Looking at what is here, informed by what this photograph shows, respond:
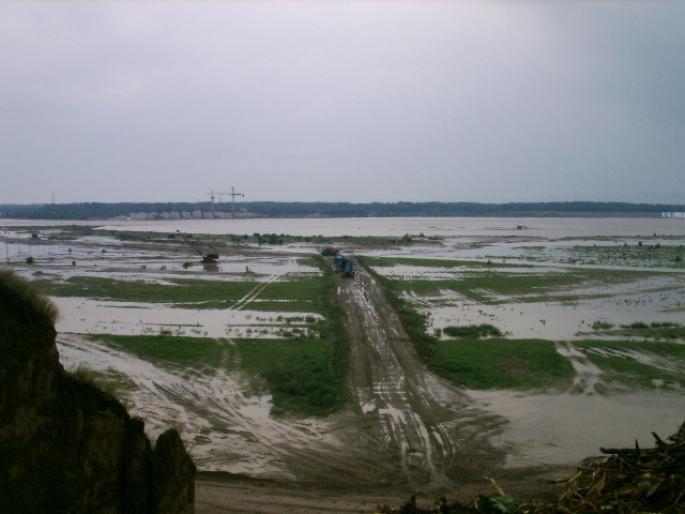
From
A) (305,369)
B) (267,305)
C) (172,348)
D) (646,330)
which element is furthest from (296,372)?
(646,330)

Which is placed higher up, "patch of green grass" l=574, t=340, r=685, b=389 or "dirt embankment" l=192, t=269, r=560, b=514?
"patch of green grass" l=574, t=340, r=685, b=389

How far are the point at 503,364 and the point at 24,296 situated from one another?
16.3 metres

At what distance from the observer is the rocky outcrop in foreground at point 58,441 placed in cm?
516

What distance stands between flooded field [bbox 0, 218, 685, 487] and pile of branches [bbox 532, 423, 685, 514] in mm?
5385

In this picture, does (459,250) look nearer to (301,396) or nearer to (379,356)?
(379,356)

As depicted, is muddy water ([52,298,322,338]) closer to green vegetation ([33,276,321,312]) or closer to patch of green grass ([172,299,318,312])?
patch of green grass ([172,299,318,312])

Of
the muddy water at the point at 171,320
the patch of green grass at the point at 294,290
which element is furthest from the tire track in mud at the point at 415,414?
the patch of green grass at the point at 294,290

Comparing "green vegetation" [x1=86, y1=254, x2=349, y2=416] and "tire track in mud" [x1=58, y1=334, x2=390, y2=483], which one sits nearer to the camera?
"tire track in mud" [x1=58, y1=334, x2=390, y2=483]

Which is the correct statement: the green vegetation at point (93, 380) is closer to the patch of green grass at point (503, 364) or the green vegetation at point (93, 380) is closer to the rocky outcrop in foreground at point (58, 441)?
the rocky outcrop in foreground at point (58, 441)

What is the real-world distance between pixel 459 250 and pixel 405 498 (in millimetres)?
61653

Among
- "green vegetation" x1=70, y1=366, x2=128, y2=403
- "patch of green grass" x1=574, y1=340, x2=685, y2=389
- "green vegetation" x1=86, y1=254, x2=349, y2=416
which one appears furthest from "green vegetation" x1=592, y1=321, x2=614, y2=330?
"green vegetation" x1=70, y1=366, x2=128, y2=403

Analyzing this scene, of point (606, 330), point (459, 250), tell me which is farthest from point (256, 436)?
point (459, 250)

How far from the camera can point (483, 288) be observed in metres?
37.6

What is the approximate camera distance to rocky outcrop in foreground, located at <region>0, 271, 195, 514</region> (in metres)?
5.16
